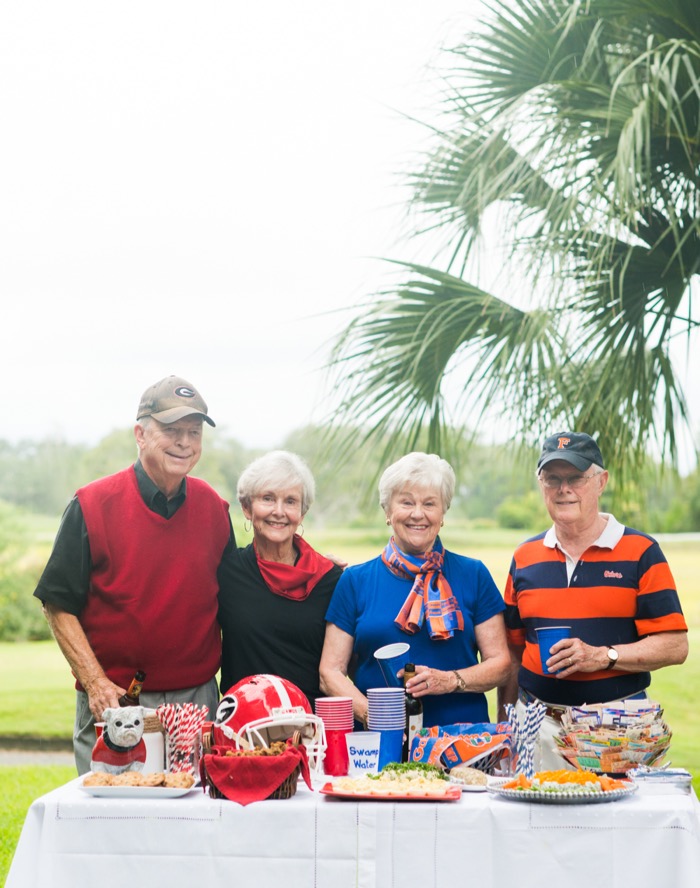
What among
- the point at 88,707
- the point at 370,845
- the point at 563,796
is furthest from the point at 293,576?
the point at 563,796

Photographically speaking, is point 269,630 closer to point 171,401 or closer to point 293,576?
point 293,576

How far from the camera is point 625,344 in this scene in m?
5.34

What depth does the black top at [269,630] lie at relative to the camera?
3080 mm

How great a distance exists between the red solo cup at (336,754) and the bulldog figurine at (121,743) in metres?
0.47

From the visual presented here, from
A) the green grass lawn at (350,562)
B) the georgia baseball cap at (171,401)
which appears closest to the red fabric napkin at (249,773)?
the georgia baseball cap at (171,401)

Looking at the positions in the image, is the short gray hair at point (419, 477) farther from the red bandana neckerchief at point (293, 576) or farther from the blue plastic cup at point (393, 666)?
the blue plastic cup at point (393, 666)

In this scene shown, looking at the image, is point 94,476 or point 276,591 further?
point 94,476

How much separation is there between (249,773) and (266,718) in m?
0.15

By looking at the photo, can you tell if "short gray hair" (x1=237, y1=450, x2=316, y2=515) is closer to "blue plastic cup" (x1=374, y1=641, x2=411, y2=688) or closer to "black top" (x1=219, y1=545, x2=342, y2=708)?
"black top" (x1=219, y1=545, x2=342, y2=708)

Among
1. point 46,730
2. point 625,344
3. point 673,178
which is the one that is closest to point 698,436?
point 625,344

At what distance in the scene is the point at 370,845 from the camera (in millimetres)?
2336

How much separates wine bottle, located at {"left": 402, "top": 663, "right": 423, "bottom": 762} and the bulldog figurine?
676mm

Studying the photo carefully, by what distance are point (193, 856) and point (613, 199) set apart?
3.55 meters

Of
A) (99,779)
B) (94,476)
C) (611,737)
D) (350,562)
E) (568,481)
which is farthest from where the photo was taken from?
(94,476)
